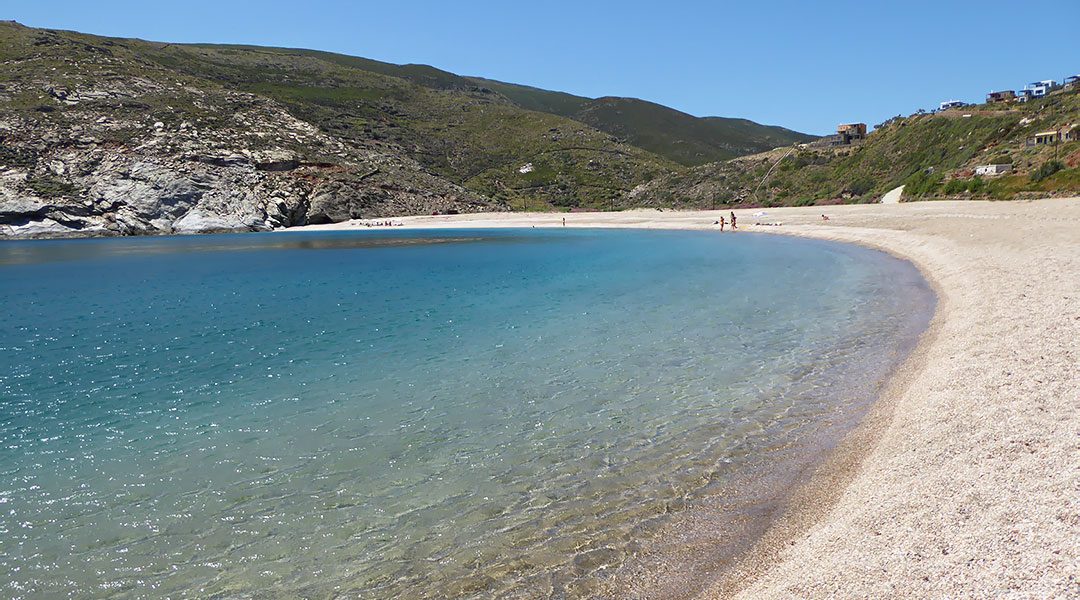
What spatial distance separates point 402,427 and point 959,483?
7.27 metres

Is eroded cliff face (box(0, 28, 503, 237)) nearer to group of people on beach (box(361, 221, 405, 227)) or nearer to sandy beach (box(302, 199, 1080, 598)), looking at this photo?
group of people on beach (box(361, 221, 405, 227))

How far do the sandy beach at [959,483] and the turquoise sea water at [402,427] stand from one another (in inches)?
40.3

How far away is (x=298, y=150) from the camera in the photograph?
93.4 meters

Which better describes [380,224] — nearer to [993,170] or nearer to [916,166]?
[916,166]

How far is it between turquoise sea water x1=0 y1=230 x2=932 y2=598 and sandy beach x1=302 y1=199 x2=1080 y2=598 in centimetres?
102

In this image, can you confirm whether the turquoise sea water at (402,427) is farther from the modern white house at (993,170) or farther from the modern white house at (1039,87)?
the modern white house at (1039,87)

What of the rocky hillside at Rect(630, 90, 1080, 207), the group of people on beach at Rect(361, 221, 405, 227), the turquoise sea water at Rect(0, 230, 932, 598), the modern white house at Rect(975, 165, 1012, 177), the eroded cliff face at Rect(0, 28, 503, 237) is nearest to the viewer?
the turquoise sea water at Rect(0, 230, 932, 598)

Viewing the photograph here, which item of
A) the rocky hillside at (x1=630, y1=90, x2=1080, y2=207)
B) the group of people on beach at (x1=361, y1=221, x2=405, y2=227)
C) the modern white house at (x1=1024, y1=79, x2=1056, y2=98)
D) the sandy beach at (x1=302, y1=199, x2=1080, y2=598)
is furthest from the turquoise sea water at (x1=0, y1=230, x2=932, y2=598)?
the modern white house at (x1=1024, y1=79, x2=1056, y2=98)

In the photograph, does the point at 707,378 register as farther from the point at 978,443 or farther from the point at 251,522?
Result: the point at 251,522

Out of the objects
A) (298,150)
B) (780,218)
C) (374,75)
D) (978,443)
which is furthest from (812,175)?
(374,75)

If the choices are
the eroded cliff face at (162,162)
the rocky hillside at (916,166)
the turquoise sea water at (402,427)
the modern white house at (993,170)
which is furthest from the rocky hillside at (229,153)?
the turquoise sea water at (402,427)

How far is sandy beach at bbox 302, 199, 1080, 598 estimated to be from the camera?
4441 millimetres

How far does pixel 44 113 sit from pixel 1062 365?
105616 millimetres

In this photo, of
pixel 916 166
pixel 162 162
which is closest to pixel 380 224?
pixel 162 162
